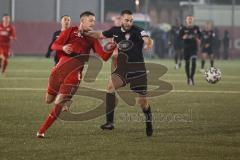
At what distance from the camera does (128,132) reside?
1138cm

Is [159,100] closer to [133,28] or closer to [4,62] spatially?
[133,28]

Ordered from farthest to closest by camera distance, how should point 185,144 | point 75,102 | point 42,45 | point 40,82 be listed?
point 42,45, point 40,82, point 75,102, point 185,144

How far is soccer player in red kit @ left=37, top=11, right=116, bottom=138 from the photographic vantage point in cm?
1076

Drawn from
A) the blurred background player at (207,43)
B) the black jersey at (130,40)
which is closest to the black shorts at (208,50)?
the blurred background player at (207,43)

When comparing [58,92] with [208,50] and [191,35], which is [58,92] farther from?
[208,50]

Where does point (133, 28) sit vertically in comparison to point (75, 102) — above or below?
above

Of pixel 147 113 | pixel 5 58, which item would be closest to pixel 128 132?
pixel 147 113

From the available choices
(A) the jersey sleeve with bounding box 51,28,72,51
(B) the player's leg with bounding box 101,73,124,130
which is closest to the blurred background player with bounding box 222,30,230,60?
(B) the player's leg with bounding box 101,73,124,130

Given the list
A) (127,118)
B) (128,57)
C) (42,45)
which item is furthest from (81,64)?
(42,45)

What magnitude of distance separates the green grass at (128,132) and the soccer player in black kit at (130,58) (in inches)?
18.1

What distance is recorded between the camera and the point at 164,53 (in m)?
45.6

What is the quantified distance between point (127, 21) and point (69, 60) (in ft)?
3.75

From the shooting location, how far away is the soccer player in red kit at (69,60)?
35.3ft

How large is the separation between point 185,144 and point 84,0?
3746 centimetres
